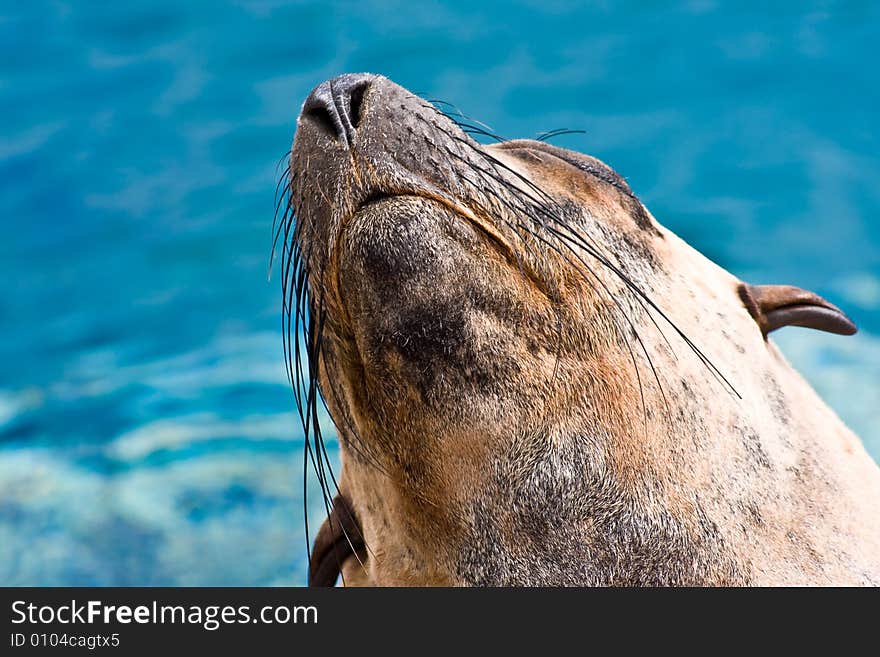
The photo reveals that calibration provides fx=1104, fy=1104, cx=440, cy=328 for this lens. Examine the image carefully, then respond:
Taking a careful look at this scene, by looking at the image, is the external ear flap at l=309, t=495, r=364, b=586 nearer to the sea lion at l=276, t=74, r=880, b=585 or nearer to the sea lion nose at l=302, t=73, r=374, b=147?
the sea lion at l=276, t=74, r=880, b=585

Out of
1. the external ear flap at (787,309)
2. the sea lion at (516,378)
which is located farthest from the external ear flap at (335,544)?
the external ear flap at (787,309)

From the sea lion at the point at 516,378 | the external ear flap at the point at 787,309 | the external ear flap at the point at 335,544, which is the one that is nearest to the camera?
the sea lion at the point at 516,378

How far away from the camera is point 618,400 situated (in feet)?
7.43

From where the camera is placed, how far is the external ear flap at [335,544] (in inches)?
112

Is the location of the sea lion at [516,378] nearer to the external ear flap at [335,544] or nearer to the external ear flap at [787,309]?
the external ear flap at [335,544]

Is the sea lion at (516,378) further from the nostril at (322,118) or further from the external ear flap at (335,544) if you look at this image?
the external ear flap at (335,544)

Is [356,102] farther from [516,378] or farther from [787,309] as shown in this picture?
[787,309]

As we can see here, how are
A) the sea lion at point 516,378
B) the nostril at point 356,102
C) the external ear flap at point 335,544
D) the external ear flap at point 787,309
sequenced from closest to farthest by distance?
the sea lion at point 516,378 < the nostril at point 356,102 < the external ear flap at point 335,544 < the external ear flap at point 787,309

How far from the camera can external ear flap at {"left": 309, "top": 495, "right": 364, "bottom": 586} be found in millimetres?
2854

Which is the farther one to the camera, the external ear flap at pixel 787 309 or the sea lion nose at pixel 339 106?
the external ear flap at pixel 787 309

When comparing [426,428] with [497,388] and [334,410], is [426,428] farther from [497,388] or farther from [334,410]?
[334,410]

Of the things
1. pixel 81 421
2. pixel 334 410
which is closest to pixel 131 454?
pixel 81 421

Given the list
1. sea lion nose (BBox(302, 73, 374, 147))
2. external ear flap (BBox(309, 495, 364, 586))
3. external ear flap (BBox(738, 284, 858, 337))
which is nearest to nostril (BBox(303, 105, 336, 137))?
sea lion nose (BBox(302, 73, 374, 147))

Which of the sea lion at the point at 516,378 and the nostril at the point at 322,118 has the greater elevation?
the nostril at the point at 322,118
